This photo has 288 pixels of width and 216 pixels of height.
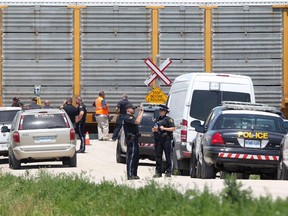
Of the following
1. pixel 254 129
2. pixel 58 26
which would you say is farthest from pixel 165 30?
pixel 254 129

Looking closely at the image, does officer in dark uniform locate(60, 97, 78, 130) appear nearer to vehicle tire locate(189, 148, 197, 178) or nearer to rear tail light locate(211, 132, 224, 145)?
vehicle tire locate(189, 148, 197, 178)

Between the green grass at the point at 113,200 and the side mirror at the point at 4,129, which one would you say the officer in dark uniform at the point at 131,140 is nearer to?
the green grass at the point at 113,200

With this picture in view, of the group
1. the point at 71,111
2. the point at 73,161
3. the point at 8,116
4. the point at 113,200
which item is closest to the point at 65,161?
the point at 73,161

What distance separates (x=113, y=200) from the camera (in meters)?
16.9

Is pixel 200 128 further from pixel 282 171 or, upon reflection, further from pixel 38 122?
pixel 38 122

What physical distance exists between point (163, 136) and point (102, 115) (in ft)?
45.3

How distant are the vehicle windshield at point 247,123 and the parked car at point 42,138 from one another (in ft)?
25.8

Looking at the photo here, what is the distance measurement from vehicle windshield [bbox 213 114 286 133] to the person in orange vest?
15513mm

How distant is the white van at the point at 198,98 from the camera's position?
2673cm

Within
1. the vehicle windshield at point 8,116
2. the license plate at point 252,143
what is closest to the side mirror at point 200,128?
the license plate at point 252,143

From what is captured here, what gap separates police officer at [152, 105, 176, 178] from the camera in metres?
24.5

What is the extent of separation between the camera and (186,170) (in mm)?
27703

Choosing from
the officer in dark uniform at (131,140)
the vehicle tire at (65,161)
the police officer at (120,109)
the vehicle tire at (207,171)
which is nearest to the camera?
the vehicle tire at (207,171)

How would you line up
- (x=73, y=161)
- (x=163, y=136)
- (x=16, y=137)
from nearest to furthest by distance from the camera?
1. (x=163, y=136)
2. (x=16, y=137)
3. (x=73, y=161)
